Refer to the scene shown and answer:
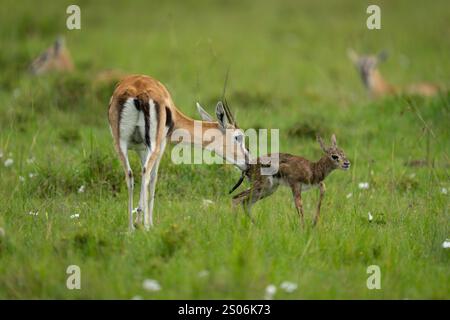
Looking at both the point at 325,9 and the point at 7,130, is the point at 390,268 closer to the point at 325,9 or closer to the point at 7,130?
the point at 7,130

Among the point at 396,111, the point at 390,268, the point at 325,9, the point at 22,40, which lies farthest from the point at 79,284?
the point at 325,9

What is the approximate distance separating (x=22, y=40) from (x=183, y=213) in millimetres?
8956

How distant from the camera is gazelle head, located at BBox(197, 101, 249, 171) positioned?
6543mm

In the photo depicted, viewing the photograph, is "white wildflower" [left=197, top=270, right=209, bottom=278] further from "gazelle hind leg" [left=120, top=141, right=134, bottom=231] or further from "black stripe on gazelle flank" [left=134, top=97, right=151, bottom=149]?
"black stripe on gazelle flank" [left=134, top=97, right=151, bottom=149]

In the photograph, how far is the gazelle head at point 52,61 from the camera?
1173 cm

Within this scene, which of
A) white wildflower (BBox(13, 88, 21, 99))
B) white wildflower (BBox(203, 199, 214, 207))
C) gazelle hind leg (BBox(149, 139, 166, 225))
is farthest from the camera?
white wildflower (BBox(13, 88, 21, 99))

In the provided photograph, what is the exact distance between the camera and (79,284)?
4754 millimetres

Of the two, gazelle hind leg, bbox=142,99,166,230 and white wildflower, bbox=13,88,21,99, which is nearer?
Answer: gazelle hind leg, bbox=142,99,166,230

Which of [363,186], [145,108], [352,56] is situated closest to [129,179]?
[145,108]

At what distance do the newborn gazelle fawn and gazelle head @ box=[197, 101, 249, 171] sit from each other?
0.76 feet

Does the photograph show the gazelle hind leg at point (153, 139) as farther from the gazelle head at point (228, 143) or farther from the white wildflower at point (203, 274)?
the white wildflower at point (203, 274)

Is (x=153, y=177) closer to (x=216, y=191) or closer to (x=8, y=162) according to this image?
(x=216, y=191)

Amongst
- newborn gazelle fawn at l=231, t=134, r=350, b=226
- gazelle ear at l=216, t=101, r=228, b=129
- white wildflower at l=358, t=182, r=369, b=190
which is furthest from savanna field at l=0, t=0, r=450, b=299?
gazelle ear at l=216, t=101, r=228, b=129

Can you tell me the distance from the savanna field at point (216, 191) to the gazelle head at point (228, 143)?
404 mm
